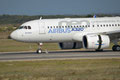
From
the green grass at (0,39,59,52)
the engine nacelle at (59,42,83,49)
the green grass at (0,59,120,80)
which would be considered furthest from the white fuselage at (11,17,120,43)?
the green grass at (0,59,120,80)

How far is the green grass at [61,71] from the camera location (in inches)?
770

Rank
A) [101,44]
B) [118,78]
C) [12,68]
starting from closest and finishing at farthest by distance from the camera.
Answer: [118,78] → [12,68] → [101,44]

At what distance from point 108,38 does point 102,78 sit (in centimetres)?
1792

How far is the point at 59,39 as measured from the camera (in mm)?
37750

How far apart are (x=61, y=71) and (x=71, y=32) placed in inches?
619

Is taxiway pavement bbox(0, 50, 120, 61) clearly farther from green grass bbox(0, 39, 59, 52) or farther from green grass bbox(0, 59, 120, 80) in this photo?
green grass bbox(0, 39, 59, 52)

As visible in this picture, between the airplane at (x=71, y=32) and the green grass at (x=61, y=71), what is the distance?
8281 mm

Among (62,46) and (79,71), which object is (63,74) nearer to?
(79,71)

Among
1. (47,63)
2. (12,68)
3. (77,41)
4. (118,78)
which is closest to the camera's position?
(118,78)

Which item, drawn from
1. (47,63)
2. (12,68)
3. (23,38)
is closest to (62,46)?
(23,38)

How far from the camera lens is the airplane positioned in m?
36.4

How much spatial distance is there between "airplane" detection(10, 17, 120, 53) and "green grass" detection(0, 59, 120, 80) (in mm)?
8281

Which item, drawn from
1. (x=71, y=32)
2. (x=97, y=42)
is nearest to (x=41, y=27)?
(x=71, y=32)

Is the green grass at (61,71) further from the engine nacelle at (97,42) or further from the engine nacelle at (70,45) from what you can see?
the engine nacelle at (70,45)
